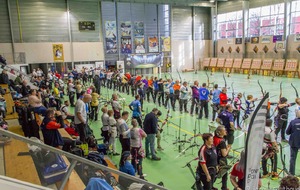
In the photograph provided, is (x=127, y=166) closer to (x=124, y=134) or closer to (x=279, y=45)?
(x=124, y=134)

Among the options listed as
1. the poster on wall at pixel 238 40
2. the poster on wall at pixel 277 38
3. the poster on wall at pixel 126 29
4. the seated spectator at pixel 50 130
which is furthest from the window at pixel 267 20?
the seated spectator at pixel 50 130

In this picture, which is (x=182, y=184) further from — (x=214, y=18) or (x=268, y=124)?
(x=214, y=18)

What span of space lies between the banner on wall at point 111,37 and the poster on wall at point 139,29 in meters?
2.79

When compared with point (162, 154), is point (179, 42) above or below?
above

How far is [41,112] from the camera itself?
24.3 ft

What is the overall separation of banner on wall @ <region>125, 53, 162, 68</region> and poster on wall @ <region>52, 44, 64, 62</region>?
7562 millimetres

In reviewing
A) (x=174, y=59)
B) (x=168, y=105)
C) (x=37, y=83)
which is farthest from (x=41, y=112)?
(x=174, y=59)

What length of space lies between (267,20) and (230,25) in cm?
569

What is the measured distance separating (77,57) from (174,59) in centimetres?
1338

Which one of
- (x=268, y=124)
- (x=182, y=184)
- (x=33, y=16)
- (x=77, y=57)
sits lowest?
(x=182, y=184)

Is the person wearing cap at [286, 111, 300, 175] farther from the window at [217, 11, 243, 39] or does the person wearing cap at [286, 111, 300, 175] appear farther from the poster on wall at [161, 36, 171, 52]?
the poster on wall at [161, 36, 171, 52]

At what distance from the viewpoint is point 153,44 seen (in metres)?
34.8

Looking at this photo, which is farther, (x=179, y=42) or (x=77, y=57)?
(x=179, y=42)

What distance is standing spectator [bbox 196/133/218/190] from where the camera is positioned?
5.13 m
